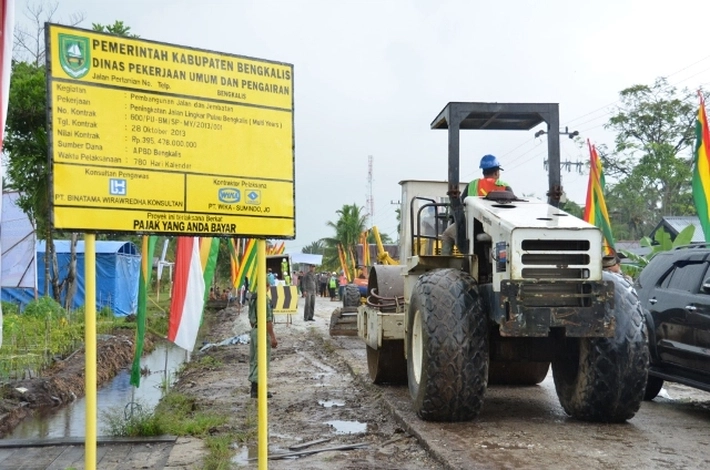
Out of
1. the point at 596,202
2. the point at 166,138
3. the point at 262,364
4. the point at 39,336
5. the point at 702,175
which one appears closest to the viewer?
the point at 166,138

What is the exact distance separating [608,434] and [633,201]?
136 feet

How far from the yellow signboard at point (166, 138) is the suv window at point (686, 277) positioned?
5488 mm

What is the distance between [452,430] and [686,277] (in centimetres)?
359

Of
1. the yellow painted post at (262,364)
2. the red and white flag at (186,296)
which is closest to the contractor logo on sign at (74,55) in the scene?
the yellow painted post at (262,364)

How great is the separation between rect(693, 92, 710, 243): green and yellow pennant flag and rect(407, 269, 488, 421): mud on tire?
685cm

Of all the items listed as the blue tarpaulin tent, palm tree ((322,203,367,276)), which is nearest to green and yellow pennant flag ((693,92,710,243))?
the blue tarpaulin tent

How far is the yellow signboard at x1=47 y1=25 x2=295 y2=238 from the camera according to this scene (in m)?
4.84

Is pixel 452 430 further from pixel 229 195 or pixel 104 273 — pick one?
pixel 104 273

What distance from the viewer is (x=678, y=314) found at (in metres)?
9.12

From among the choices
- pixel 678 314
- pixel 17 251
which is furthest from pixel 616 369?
pixel 17 251

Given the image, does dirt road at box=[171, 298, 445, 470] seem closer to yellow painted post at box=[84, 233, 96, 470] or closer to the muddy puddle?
the muddy puddle

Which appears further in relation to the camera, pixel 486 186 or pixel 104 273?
pixel 104 273

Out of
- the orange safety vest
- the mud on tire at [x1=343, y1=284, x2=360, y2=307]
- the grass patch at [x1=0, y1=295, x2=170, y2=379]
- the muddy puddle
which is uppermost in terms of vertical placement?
the orange safety vest

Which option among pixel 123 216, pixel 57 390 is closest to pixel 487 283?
pixel 123 216
